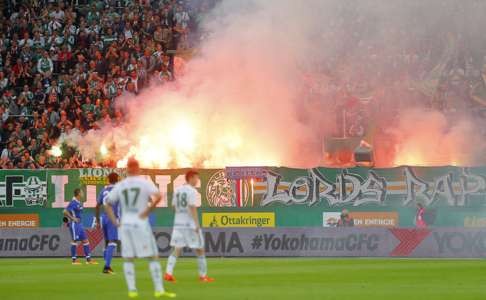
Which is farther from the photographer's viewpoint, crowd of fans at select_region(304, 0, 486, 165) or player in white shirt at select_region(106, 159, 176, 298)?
crowd of fans at select_region(304, 0, 486, 165)

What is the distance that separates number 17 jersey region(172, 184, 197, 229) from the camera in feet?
66.6

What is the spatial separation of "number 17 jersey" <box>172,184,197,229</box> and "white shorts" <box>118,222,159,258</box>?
3.94 metres

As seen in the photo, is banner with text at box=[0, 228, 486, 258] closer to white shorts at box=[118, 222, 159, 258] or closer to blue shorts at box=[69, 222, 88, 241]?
blue shorts at box=[69, 222, 88, 241]

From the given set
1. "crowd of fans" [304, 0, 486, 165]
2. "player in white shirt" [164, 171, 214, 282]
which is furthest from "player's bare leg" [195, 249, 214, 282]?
"crowd of fans" [304, 0, 486, 165]

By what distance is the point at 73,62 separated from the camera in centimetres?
4300

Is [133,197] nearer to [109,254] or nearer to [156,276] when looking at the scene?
[156,276]

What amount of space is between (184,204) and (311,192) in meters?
13.8

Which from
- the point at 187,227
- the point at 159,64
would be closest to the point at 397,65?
the point at 159,64

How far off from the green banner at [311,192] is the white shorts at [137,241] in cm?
1735

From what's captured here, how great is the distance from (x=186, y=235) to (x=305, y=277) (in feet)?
9.93

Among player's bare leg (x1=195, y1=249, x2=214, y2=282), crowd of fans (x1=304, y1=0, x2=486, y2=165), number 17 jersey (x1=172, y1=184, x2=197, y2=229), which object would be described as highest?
crowd of fans (x1=304, y1=0, x2=486, y2=165)

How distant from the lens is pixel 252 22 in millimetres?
41531

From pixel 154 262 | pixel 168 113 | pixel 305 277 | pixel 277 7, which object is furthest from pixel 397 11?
pixel 154 262

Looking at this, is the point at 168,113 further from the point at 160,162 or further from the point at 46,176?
the point at 46,176
